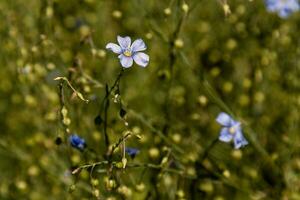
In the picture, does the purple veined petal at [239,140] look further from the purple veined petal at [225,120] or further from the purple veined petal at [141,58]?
the purple veined petal at [141,58]

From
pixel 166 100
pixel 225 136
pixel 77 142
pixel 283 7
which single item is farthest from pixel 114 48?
pixel 283 7

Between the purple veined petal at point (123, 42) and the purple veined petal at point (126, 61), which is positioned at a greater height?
the purple veined petal at point (123, 42)

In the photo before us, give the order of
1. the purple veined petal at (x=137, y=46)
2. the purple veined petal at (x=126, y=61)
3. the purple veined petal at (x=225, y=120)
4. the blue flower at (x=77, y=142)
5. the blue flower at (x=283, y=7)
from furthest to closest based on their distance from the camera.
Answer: the blue flower at (x=283, y=7) → the purple veined petal at (x=225, y=120) → the blue flower at (x=77, y=142) → the purple veined petal at (x=137, y=46) → the purple veined petal at (x=126, y=61)

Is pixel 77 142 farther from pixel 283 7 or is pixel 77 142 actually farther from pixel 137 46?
pixel 283 7

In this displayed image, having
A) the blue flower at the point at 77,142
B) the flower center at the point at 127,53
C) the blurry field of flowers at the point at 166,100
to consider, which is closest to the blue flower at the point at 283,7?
the blurry field of flowers at the point at 166,100

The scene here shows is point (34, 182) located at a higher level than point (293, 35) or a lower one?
lower

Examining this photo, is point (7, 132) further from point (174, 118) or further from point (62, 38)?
point (174, 118)

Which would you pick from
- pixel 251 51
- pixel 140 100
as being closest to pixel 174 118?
pixel 140 100
